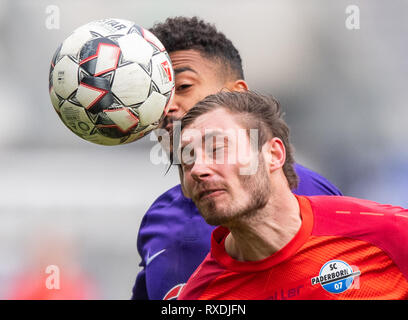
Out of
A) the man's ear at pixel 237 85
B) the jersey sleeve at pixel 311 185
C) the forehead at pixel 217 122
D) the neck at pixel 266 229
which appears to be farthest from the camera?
the man's ear at pixel 237 85

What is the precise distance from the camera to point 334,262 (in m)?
3.26

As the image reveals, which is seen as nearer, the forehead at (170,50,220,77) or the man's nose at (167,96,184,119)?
the man's nose at (167,96,184,119)

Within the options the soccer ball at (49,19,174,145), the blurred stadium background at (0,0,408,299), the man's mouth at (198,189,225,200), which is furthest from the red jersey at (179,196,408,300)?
the blurred stadium background at (0,0,408,299)

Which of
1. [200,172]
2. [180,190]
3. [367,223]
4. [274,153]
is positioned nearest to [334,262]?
[367,223]

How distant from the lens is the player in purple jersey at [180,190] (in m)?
4.37

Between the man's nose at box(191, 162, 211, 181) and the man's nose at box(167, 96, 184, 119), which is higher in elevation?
the man's nose at box(167, 96, 184, 119)

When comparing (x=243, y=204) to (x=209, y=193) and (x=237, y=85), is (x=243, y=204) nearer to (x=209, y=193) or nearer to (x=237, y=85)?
(x=209, y=193)

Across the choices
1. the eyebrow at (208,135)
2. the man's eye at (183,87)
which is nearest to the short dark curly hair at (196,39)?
the man's eye at (183,87)

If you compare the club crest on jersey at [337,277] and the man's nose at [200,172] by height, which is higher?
the man's nose at [200,172]

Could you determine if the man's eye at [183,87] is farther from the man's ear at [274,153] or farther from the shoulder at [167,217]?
the man's ear at [274,153]

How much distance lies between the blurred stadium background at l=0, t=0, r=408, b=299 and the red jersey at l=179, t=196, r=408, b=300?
4308 millimetres

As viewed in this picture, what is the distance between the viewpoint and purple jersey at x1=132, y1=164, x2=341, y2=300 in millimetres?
4352

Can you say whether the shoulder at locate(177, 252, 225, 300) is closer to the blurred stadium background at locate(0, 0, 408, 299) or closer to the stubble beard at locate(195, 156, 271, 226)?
the stubble beard at locate(195, 156, 271, 226)

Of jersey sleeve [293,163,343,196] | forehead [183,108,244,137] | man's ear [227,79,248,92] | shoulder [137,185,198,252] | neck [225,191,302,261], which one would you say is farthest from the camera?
man's ear [227,79,248,92]
